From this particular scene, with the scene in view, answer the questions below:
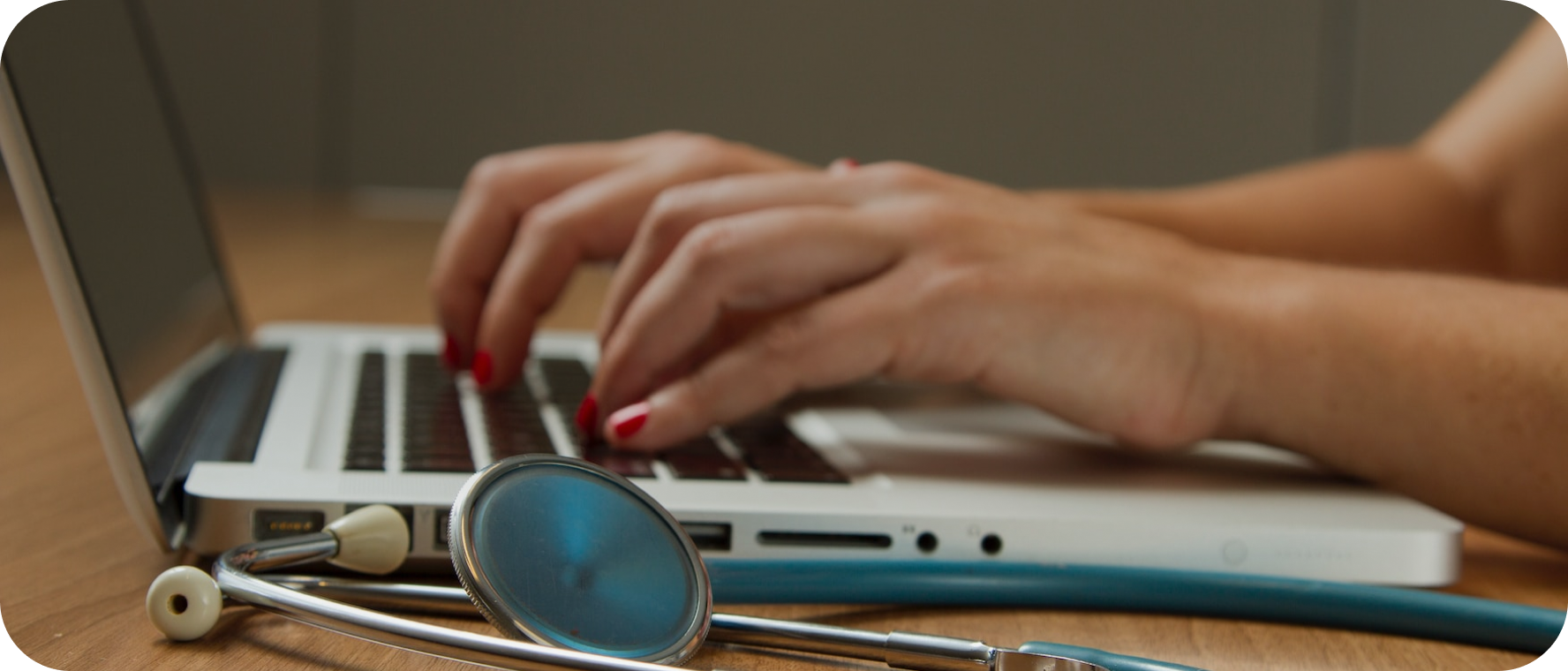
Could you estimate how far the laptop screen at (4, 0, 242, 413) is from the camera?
44cm

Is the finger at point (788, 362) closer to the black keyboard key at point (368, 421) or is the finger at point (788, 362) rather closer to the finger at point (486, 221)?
the black keyboard key at point (368, 421)

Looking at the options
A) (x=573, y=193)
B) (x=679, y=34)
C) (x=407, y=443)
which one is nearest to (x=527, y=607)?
(x=407, y=443)

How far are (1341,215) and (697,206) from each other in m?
0.54

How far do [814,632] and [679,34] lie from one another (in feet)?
8.10

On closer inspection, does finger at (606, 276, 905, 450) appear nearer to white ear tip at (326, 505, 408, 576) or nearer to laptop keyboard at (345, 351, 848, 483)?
laptop keyboard at (345, 351, 848, 483)

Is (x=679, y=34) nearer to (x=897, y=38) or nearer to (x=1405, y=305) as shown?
(x=897, y=38)

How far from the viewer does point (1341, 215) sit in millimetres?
864

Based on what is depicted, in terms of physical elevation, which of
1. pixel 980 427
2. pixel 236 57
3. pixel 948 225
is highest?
pixel 236 57

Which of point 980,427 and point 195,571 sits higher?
point 195,571

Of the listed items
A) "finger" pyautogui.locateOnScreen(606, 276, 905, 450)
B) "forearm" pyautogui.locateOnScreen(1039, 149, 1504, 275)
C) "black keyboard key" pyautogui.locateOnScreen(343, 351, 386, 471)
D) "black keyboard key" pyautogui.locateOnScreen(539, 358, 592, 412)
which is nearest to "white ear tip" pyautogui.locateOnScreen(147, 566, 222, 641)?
"black keyboard key" pyautogui.locateOnScreen(343, 351, 386, 471)

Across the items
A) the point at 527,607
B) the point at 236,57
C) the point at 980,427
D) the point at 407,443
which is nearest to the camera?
the point at 527,607

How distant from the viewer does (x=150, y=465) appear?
36 centimetres

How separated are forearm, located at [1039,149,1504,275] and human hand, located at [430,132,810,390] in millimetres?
263

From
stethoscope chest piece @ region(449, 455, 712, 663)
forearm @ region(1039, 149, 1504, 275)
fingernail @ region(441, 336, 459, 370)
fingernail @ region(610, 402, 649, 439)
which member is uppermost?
stethoscope chest piece @ region(449, 455, 712, 663)
